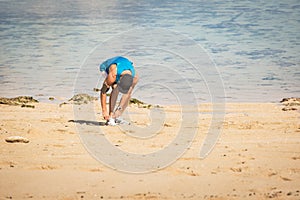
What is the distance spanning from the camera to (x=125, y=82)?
867 cm

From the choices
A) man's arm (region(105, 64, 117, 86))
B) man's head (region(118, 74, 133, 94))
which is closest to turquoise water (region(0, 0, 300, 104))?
man's head (region(118, 74, 133, 94))

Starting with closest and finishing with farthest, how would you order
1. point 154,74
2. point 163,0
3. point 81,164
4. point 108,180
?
point 108,180
point 81,164
point 154,74
point 163,0

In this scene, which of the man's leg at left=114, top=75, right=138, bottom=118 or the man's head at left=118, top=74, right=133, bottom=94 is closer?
the man's head at left=118, top=74, right=133, bottom=94

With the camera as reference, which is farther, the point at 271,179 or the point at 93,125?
the point at 93,125

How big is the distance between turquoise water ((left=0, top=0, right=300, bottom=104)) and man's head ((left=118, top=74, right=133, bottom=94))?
289 centimetres

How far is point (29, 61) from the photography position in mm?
16047

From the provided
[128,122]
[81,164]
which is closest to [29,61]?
[128,122]

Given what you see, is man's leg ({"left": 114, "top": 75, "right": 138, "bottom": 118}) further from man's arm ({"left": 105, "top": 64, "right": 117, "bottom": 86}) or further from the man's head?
man's arm ({"left": 105, "top": 64, "right": 117, "bottom": 86})

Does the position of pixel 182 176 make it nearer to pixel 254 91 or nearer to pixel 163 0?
pixel 254 91

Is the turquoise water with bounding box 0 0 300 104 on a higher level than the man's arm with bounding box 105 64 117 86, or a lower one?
higher

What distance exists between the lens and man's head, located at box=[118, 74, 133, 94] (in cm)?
863

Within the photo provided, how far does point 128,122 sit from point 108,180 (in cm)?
300

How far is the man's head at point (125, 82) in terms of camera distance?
863 centimetres

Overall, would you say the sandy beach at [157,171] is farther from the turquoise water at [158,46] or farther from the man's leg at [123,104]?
the turquoise water at [158,46]
